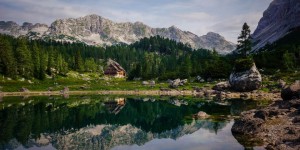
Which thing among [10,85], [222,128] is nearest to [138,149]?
[222,128]

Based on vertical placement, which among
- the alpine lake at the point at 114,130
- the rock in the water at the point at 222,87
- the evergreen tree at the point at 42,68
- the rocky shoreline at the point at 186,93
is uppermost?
the evergreen tree at the point at 42,68

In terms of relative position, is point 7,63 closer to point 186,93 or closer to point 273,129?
point 186,93

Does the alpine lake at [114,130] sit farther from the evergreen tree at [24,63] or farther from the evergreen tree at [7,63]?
the evergreen tree at [24,63]

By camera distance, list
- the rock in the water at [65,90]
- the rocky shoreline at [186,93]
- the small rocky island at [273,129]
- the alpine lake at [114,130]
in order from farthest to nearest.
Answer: the rock in the water at [65,90] < the rocky shoreline at [186,93] < the alpine lake at [114,130] < the small rocky island at [273,129]

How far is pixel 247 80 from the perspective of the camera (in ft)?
334

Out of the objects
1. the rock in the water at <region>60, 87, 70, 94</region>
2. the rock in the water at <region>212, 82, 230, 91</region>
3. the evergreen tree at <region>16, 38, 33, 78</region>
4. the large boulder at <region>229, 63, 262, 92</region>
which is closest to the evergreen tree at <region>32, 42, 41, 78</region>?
the evergreen tree at <region>16, 38, 33, 78</region>

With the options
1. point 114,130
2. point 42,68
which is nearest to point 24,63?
point 42,68

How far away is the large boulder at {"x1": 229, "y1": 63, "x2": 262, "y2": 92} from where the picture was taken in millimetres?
101188

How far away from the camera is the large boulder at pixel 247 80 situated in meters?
101

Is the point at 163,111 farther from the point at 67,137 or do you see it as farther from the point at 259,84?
the point at 259,84

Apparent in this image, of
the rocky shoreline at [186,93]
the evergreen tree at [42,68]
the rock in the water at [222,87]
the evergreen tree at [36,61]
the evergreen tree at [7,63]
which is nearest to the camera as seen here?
the rocky shoreline at [186,93]

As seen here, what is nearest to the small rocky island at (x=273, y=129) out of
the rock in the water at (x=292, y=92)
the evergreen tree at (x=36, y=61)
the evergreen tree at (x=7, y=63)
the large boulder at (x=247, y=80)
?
the rock in the water at (x=292, y=92)

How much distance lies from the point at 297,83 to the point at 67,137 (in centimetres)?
4368

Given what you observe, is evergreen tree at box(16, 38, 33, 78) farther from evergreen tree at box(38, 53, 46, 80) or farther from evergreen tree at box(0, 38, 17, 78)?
evergreen tree at box(0, 38, 17, 78)
